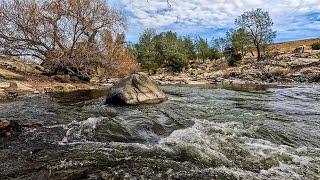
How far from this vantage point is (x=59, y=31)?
3447 cm

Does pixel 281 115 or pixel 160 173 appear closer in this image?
pixel 160 173

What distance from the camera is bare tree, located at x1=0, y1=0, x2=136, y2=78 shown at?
32688mm

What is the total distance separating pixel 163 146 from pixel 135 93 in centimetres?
1036

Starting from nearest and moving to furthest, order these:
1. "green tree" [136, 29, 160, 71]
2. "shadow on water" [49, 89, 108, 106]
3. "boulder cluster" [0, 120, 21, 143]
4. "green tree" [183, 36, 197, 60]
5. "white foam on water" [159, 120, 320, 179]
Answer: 1. "white foam on water" [159, 120, 320, 179]
2. "boulder cluster" [0, 120, 21, 143]
3. "shadow on water" [49, 89, 108, 106]
4. "green tree" [136, 29, 160, 71]
5. "green tree" [183, 36, 197, 60]

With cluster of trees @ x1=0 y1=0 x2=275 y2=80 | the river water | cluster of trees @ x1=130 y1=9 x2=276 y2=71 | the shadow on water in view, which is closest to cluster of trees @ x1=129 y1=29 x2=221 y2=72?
cluster of trees @ x1=130 y1=9 x2=276 y2=71

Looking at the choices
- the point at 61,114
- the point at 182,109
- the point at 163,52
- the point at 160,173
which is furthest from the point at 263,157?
the point at 163,52

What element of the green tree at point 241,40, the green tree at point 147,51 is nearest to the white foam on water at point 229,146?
the green tree at point 147,51

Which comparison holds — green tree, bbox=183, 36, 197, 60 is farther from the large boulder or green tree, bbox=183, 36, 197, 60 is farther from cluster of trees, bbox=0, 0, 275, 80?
the large boulder

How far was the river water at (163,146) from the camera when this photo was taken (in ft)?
24.8

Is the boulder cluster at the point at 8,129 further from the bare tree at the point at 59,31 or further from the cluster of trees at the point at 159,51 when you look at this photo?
the cluster of trees at the point at 159,51

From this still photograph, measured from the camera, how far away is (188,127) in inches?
492

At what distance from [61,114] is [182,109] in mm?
6055

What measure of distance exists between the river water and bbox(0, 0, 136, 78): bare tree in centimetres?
1903

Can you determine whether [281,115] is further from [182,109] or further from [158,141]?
[158,141]
